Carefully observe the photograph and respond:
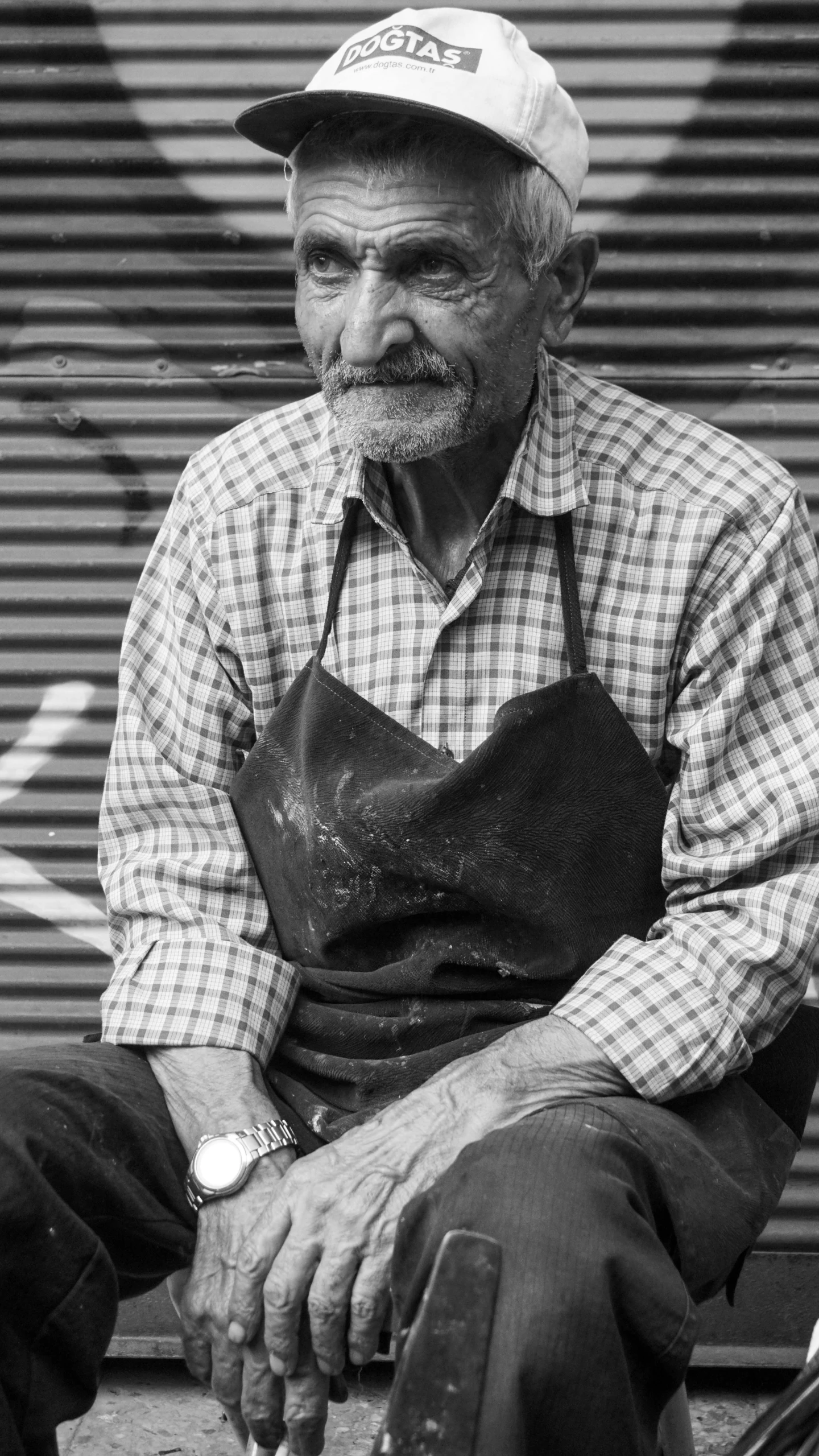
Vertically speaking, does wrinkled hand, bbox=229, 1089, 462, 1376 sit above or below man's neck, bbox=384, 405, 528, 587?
below

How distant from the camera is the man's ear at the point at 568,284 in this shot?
2191 mm

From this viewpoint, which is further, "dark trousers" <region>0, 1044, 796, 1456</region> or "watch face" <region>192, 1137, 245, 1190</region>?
"watch face" <region>192, 1137, 245, 1190</region>

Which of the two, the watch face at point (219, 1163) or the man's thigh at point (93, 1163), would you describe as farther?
the watch face at point (219, 1163)

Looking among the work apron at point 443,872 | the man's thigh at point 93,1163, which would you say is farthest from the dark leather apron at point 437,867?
the man's thigh at point 93,1163

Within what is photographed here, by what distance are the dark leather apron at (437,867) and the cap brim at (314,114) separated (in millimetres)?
548

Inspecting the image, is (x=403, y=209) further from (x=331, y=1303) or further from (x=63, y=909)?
(x=63, y=909)

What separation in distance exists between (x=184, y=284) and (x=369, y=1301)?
2.12 metres

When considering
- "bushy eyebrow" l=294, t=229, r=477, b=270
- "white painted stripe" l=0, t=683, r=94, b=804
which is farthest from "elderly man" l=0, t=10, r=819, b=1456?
"white painted stripe" l=0, t=683, r=94, b=804

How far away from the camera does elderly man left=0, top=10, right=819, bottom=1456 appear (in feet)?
5.83

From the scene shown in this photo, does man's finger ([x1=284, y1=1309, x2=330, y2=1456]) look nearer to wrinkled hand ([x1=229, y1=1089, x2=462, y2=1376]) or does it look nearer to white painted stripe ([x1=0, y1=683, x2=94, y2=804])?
wrinkled hand ([x1=229, y1=1089, x2=462, y2=1376])

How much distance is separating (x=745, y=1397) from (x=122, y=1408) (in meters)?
1.18

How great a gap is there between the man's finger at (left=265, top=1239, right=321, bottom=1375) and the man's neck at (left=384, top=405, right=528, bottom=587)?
3.13ft

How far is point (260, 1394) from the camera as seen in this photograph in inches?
71.2

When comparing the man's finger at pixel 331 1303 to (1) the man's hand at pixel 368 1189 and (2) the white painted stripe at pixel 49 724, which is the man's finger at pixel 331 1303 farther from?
(2) the white painted stripe at pixel 49 724
